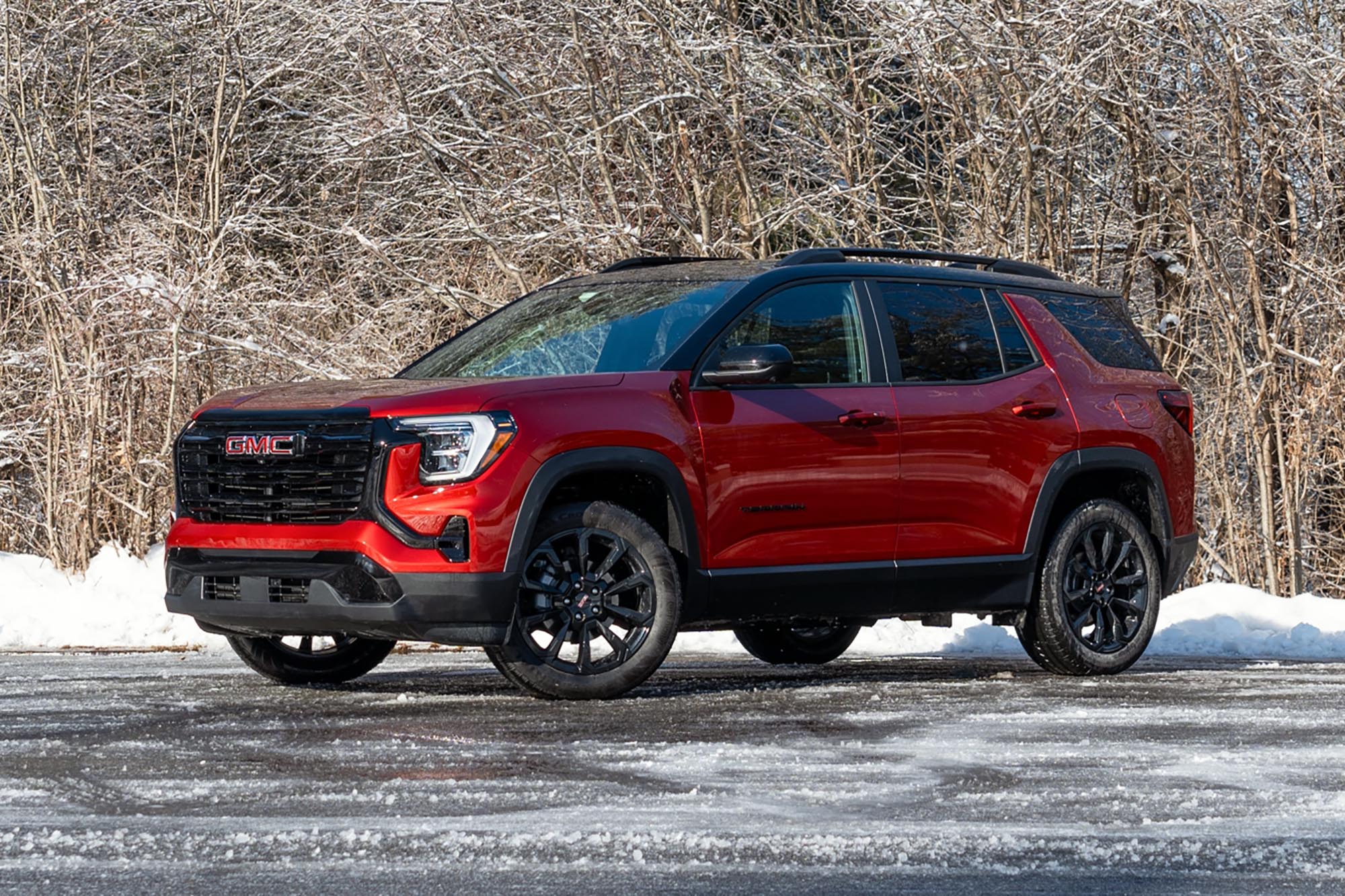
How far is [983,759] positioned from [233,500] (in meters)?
3.40

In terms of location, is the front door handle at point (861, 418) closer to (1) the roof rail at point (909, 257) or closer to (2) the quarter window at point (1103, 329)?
(1) the roof rail at point (909, 257)

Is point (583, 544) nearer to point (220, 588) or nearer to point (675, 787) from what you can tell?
point (220, 588)

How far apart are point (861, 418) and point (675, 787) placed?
127 inches

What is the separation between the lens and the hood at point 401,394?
8.19m

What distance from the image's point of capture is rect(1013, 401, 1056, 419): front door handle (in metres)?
9.75

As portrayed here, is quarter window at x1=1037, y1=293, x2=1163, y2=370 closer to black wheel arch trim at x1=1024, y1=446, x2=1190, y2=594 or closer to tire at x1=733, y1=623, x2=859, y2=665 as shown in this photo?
black wheel arch trim at x1=1024, y1=446, x2=1190, y2=594

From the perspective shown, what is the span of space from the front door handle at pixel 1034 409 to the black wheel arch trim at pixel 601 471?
196 centimetres

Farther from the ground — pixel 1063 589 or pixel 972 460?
pixel 972 460

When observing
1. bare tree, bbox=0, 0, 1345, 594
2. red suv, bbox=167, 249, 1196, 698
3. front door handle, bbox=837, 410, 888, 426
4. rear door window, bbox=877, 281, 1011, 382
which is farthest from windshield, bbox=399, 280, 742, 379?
bare tree, bbox=0, 0, 1345, 594

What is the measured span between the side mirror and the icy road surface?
1.36m

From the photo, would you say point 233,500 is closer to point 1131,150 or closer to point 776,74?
point 776,74

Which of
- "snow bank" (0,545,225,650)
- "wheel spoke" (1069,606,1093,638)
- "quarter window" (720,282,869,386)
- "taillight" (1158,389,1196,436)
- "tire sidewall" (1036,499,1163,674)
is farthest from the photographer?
"snow bank" (0,545,225,650)

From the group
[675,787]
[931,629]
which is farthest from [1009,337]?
[675,787]

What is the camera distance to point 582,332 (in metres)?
9.26
